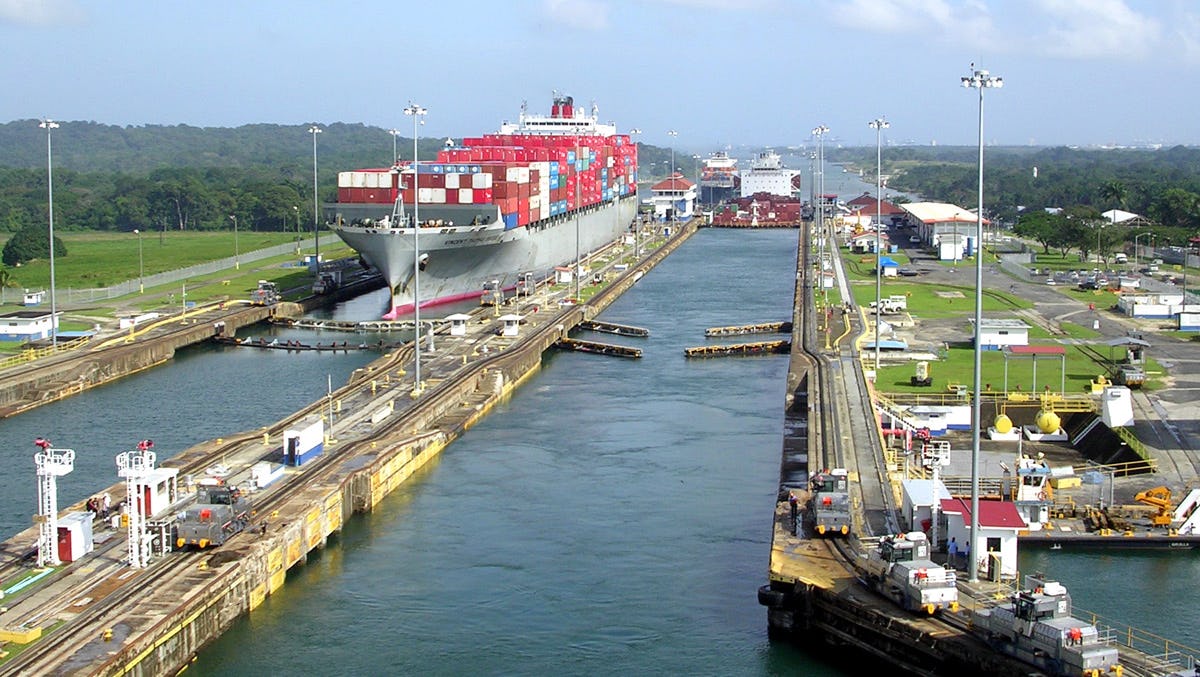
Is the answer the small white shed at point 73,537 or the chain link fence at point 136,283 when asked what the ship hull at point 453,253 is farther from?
the small white shed at point 73,537

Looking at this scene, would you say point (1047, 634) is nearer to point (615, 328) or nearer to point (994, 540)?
point (994, 540)

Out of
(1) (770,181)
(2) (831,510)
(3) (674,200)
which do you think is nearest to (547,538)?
(2) (831,510)

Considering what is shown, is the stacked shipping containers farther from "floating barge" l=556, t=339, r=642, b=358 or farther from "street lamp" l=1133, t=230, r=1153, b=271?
"street lamp" l=1133, t=230, r=1153, b=271

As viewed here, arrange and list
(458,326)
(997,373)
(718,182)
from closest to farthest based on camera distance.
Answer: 1. (997,373)
2. (458,326)
3. (718,182)

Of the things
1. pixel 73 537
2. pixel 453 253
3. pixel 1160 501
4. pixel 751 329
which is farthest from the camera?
pixel 453 253

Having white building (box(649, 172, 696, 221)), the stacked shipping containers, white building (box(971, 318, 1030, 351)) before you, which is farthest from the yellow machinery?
white building (box(649, 172, 696, 221))

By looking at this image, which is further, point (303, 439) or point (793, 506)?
point (303, 439)

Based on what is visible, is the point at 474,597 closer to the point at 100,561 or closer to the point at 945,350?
the point at 100,561

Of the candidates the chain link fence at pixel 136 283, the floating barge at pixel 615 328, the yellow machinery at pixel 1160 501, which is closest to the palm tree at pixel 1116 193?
the chain link fence at pixel 136 283
